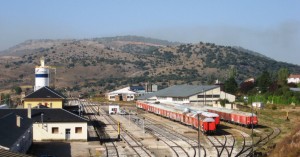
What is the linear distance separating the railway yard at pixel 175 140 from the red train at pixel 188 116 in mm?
823

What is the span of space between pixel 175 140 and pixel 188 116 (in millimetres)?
13312

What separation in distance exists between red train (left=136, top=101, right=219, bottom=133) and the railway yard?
823 millimetres

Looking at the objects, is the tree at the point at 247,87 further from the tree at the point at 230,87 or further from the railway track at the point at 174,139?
the railway track at the point at 174,139

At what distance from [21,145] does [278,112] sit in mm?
56833

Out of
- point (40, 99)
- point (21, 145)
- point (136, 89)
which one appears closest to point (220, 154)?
point (21, 145)

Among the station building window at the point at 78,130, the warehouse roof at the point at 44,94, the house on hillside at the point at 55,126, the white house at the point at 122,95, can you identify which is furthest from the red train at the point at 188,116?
the white house at the point at 122,95

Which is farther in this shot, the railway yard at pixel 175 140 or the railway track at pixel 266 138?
the railway track at pixel 266 138

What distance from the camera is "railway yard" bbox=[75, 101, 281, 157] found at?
4412 cm

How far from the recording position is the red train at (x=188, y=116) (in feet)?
184

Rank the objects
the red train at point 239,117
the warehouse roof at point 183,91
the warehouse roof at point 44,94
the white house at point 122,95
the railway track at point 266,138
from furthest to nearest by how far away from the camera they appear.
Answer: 1. the white house at point 122,95
2. the warehouse roof at point 183,91
3. the warehouse roof at point 44,94
4. the red train at point 239,117
5. the railway track at point 266,138

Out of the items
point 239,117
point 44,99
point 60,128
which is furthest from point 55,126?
point 239,117

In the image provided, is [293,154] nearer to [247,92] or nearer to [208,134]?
[208,134]

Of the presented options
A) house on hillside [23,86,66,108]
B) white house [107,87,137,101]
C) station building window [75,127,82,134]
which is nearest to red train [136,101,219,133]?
station building window [75,127,82,134]

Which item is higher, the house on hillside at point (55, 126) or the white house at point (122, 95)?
the house on hillside at point (55, 126)
